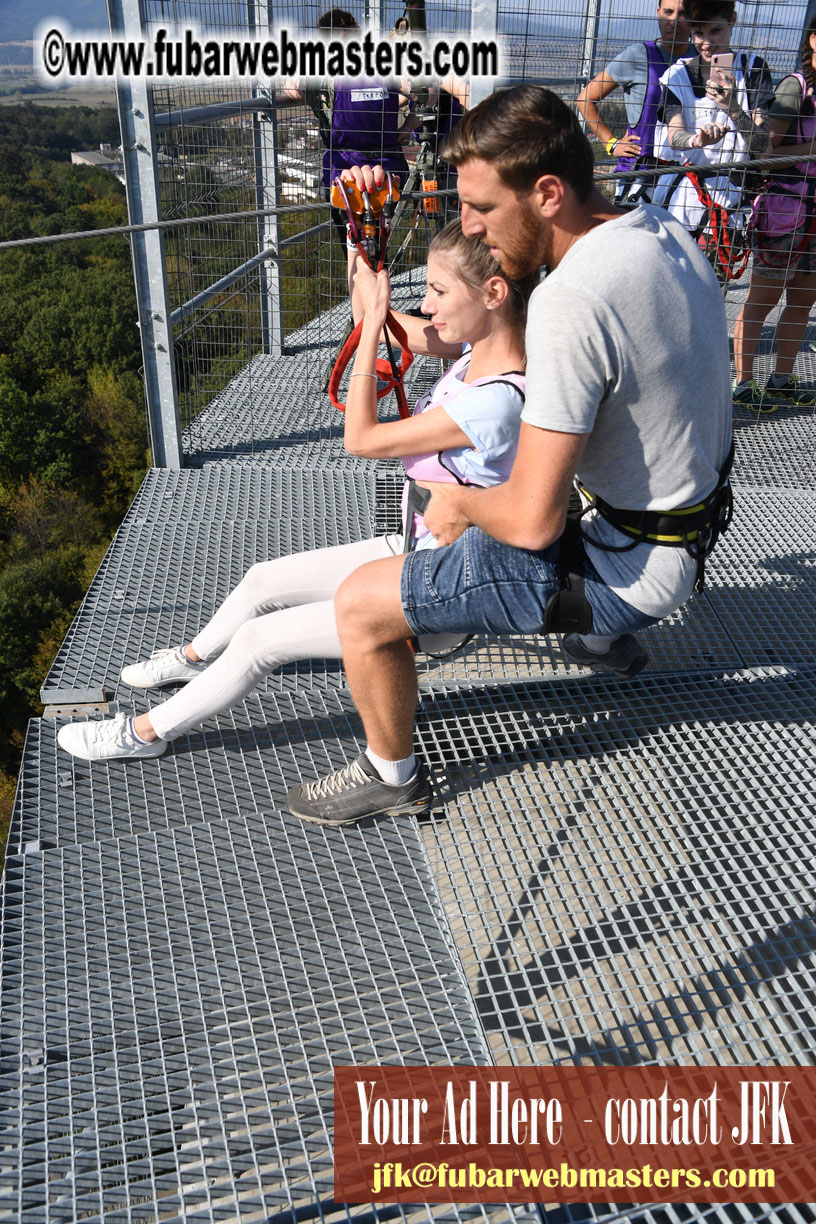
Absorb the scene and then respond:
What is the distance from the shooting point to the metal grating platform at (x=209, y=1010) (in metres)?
1.45

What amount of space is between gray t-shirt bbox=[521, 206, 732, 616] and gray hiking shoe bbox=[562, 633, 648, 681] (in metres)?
0.67

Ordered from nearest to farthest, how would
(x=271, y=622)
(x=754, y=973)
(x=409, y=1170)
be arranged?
(x=409, y=1170) → (x=754, y=973) → (x=271, y=622)

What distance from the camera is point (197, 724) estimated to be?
223 centimetres

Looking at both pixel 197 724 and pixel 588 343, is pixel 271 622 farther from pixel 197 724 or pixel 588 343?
pixel 588 343

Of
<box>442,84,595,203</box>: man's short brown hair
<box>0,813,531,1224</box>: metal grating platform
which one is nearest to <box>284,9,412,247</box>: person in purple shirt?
<box>442,84,595,203</box>: man's short brown hair

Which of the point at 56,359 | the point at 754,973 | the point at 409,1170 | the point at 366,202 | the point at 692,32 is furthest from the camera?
the point at 56,359

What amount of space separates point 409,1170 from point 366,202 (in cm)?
213

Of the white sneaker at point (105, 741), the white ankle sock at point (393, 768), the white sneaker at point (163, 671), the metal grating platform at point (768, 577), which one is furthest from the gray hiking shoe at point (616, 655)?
the white sneaker at point (105, 741)

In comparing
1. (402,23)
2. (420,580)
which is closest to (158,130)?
(402,23)

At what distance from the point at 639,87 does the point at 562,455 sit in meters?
3.35

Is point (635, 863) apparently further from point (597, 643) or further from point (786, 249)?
point (786, 249)

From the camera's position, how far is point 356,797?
205 centimetres

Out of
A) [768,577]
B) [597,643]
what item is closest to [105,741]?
[597,643]

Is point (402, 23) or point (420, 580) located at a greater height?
point (402, 23)
